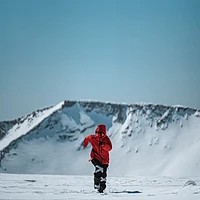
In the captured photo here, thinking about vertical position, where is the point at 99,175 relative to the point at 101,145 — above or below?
below

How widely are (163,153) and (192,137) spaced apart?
17963 mm

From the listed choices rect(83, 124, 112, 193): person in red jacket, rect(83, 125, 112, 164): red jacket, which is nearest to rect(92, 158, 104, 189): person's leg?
Answer: rect(83, 124, 112, 193): person in red jacket

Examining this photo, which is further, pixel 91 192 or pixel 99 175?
pixel 99 175

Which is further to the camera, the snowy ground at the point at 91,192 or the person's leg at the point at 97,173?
the person's leg at the point at 97,173

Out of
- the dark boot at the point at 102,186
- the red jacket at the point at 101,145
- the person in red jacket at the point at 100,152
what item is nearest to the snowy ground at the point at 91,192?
the dark boot at the point at 102,186

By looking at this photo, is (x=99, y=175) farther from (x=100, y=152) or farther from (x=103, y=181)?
(x=100, y=152)

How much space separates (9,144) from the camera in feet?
611

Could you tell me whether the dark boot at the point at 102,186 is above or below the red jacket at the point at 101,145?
below

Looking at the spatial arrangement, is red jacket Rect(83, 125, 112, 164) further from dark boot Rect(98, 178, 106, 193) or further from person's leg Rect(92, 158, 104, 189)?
dark boot Rect(98, 178, 106, 193)

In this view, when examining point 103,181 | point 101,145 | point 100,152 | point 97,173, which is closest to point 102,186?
point 103,181

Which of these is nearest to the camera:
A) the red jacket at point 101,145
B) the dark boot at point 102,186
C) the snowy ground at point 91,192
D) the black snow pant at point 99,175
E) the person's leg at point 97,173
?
the snowy ground at point 91,192

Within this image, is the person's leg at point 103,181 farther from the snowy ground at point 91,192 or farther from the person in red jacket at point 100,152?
the snowy ground at point 91,192

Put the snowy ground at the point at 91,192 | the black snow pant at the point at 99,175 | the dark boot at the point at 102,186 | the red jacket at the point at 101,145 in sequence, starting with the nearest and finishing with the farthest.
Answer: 1. the snowy ground at the point at 91,192
2. the dark boot at the point at 102,186
3. the black snow pant at the point at 99,175
4. the red jacket at the point at 101,145

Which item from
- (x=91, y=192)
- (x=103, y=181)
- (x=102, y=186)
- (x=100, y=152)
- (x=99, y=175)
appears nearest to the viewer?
(x=91, y=192)
